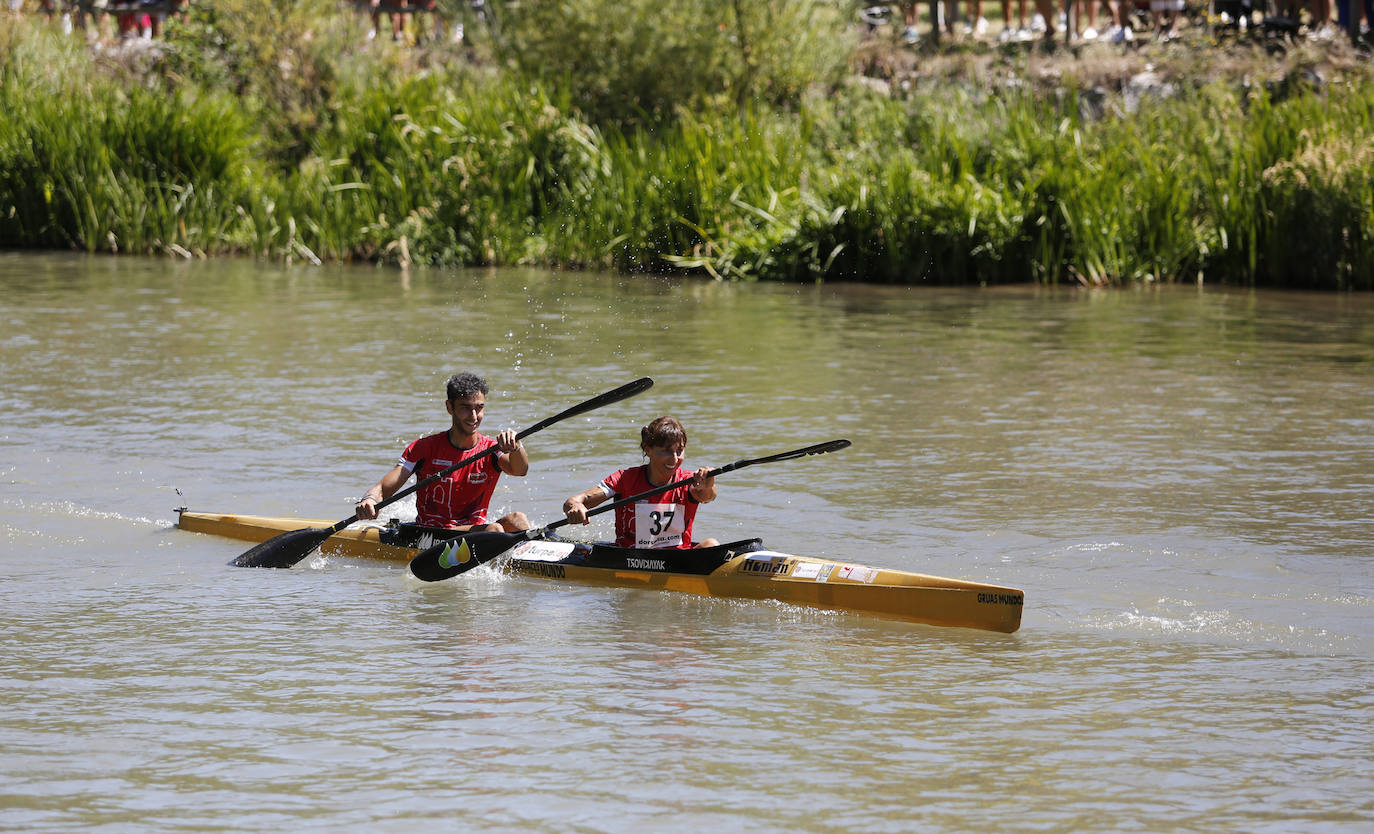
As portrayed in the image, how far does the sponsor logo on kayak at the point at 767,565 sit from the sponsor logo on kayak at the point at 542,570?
2.86 feet

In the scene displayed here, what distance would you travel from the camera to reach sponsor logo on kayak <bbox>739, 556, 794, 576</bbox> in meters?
7.24

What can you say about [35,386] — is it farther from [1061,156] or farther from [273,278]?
[1061,156]

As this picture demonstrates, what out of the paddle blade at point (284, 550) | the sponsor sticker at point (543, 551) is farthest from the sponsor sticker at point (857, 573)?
the paddle blade at point (284, 550)

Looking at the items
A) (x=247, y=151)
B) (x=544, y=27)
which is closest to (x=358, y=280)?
(x=247, y=151)

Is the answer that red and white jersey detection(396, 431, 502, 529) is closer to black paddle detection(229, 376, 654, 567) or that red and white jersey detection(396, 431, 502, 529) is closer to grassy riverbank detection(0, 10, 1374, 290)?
black paddle detection(229, 376, 654, 567)

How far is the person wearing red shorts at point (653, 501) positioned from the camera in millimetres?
7531

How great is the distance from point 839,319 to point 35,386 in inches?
296

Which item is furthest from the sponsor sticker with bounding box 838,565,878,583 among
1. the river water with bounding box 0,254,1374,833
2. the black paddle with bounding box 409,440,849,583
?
the black paddle with bounding box 409,440,849,583

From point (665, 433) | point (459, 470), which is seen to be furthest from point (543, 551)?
point (665, 433)

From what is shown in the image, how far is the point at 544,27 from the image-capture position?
78.7 feet

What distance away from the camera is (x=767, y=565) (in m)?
7.28

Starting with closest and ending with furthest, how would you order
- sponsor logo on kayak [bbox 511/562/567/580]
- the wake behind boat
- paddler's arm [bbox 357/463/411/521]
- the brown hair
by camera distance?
the wake behind boat
the brown hair
sponsor logo on kayak [bbox 511/562/567/580]
paddler's arm [bbox 357/463/411/521]

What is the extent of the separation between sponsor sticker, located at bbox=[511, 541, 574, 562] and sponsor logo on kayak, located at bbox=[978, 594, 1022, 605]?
1965 mm

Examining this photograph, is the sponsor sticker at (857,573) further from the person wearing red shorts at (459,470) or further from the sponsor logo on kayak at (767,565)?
the person wearing red shorts at (459,470)
